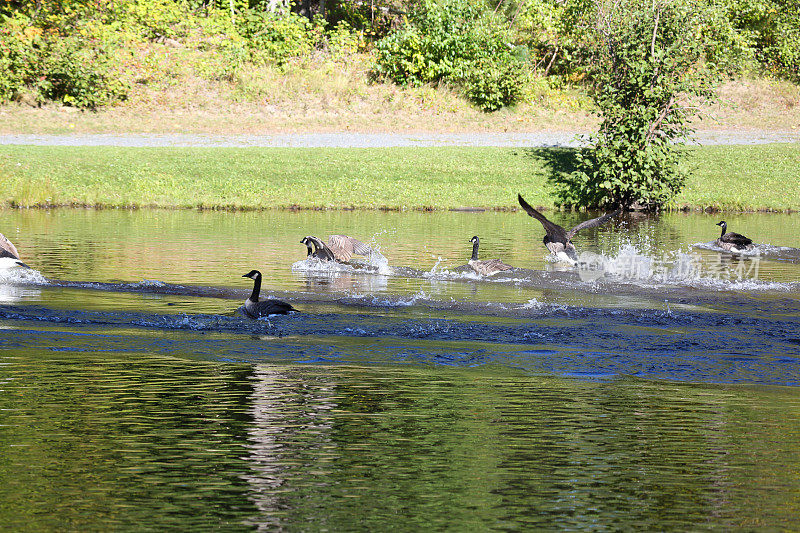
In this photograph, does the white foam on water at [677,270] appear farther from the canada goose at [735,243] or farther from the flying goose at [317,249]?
the flying goose at [317,249]

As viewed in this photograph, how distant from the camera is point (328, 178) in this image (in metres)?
31.9

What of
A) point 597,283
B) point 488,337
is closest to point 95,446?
point 488,337

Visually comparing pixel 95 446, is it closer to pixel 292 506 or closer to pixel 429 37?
pixel 292 506

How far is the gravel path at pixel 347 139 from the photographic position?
35375 millimetres

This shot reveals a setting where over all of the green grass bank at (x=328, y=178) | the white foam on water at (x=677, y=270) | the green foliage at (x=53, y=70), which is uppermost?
the green foliage at (x=53, y=70)

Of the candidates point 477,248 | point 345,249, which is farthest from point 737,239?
point 345,249

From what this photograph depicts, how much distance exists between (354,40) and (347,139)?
13.0m

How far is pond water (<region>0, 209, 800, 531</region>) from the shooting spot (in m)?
6.16

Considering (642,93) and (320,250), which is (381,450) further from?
(642,93)

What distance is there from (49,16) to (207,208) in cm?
1851

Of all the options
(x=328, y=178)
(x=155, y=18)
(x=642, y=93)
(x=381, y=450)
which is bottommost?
(x=381, y=450)

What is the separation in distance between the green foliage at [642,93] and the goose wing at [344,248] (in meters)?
13.5

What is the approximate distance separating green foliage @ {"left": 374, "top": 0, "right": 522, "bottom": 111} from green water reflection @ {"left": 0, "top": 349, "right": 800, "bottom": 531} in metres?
36.8

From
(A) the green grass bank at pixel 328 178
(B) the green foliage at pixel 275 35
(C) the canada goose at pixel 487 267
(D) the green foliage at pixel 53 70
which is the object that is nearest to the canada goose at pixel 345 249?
(C) the canada goose at pixel 487 267
